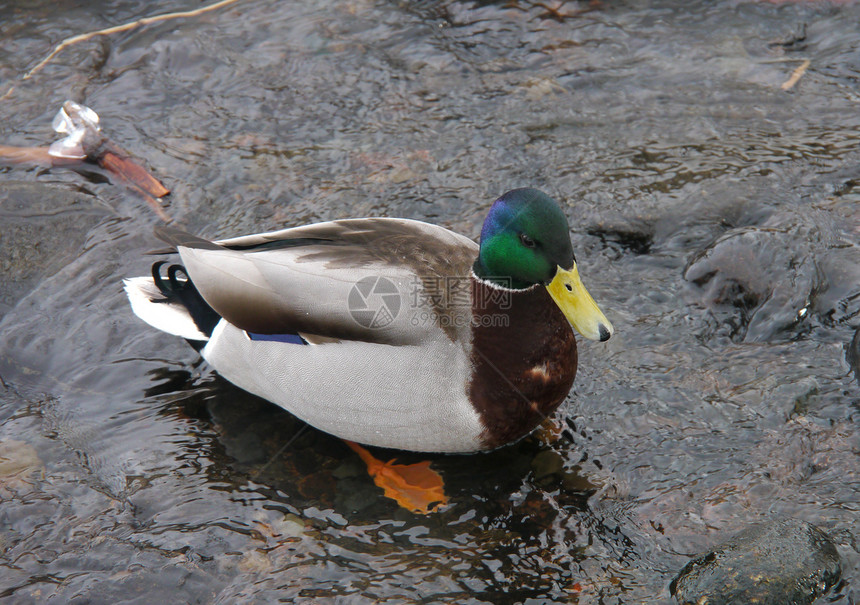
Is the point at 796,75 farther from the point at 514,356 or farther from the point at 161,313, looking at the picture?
the point at 161,313

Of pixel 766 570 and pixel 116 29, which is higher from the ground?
pixel 116 29

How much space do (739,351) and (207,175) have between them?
3278 millimetres

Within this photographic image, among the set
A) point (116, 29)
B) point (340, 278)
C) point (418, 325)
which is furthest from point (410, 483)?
point (116, 29)

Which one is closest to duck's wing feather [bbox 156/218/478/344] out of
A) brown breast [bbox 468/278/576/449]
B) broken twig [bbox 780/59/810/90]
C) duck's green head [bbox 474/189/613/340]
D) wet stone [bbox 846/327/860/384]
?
brown breast [bbox 468/278/576/449]

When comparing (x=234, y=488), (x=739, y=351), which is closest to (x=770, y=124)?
(x=739, y=351)

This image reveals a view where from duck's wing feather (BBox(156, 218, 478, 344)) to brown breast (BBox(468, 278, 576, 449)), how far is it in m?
0.12

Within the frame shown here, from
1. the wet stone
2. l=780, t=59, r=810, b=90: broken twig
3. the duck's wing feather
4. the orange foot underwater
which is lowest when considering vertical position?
the orange foot underwater

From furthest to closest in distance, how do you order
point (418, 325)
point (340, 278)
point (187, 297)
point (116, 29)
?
1. point (116, 29)
2. point (187, 297)
3. point (340, 278)
4. point (418, 325)

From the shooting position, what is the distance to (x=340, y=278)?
12.3 feet

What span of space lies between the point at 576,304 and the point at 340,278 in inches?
39.3

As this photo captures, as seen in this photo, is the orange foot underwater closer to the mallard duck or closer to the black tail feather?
the mallard duck

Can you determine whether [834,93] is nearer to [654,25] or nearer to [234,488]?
[654,25]

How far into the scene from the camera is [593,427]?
155 inches

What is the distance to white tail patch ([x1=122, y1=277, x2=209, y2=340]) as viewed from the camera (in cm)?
430
